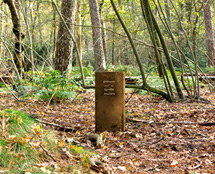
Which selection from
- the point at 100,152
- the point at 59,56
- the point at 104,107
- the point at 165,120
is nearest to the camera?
the point at 100,152

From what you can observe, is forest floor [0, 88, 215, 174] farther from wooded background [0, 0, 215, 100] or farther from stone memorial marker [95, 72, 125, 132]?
wooded background [0, 0, 215, 100]

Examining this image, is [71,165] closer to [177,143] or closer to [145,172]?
[145,172]

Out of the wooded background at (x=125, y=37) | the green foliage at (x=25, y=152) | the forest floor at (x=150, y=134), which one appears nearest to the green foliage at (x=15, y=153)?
the green foliage at (x=25, y=152)

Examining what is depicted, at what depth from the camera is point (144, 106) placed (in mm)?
6719

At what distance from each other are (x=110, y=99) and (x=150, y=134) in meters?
0.96

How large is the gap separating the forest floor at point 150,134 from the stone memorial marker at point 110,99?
0.22m

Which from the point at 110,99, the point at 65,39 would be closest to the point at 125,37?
the point at 110,99

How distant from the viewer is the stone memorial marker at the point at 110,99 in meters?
4.62

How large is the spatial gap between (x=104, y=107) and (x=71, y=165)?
1910 mm

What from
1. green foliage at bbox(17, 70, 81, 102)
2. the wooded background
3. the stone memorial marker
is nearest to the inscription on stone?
the stone memorial marker

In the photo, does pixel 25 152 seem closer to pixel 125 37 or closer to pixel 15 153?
pixel 15 153

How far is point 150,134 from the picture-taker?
4.53 metres

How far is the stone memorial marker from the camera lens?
182 inches

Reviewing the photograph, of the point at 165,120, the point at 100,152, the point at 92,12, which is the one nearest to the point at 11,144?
the point at 100,152
